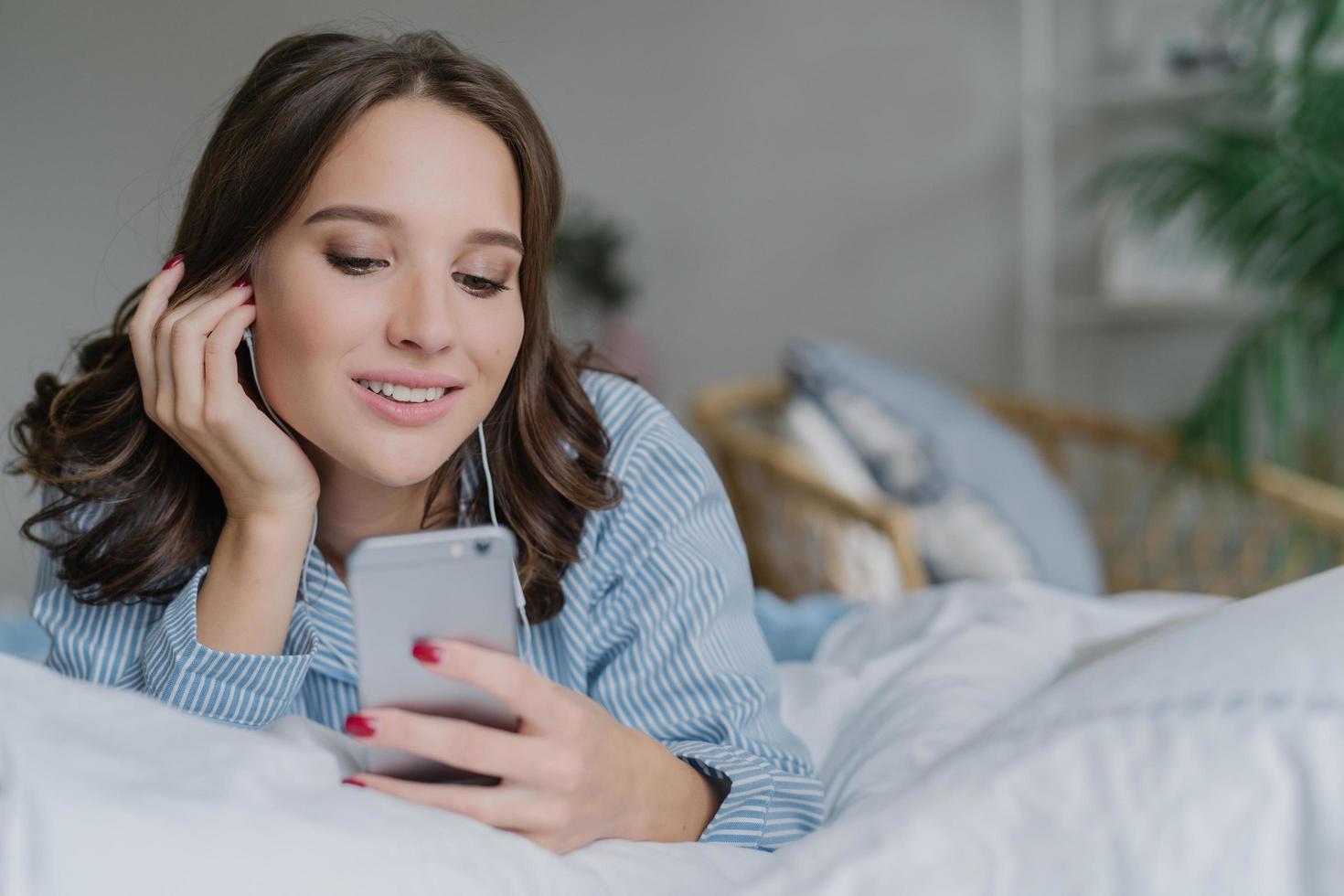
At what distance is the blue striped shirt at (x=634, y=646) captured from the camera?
0.73 metres

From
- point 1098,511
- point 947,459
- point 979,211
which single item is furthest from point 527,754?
point 979,211

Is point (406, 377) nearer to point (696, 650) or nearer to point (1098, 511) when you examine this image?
point (696, 650)

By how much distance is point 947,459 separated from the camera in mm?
1874

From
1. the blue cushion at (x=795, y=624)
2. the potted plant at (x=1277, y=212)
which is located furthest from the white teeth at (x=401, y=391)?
the potted plant at (x=1277, y=212)

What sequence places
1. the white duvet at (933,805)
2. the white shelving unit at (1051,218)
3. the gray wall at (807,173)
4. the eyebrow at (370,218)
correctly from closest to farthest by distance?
the white duvet at (933,805), the eyebrow at (370,218), the white shelving unit at (1051,218), the gray wall at (807,173)

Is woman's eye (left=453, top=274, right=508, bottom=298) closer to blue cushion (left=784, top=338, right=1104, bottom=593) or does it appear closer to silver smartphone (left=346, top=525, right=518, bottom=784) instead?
silver smartphone (left=346, top=525, right=518, bottom=784)

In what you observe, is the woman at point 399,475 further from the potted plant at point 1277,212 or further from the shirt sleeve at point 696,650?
the potted plant at point 1277,212

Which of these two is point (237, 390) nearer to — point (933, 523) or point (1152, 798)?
point (1152, 798)

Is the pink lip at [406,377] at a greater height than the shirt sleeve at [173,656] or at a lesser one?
greater

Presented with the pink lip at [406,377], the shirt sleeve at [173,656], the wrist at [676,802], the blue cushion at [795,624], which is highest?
the pink lip at [406,377]

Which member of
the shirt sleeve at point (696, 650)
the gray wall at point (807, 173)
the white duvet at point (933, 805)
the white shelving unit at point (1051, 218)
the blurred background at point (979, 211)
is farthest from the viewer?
the gray wall at point (807, 173)

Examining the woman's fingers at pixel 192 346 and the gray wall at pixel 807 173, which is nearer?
the woman's fingers at pixel 192 346

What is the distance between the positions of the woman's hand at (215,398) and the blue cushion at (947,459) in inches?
50.7

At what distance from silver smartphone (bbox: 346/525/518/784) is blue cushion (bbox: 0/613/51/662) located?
0.70 metres
